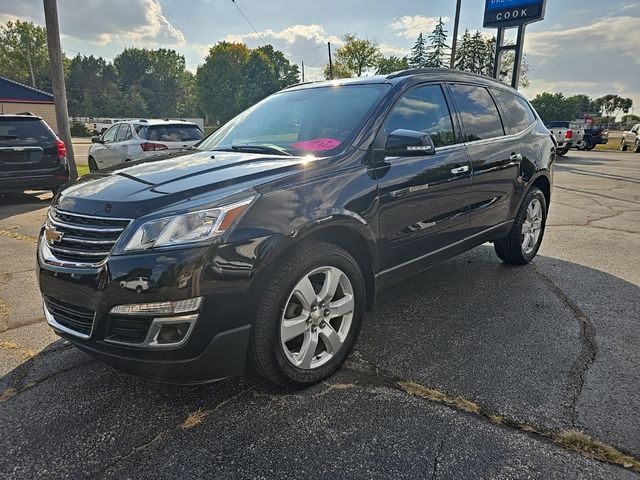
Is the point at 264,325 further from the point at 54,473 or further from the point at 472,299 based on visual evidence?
the point at 472,299

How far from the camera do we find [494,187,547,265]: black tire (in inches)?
178

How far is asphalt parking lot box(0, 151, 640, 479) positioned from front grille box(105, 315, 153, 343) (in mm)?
492

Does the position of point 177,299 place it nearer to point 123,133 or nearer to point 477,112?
point 477,112

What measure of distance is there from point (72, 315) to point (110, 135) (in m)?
10.7

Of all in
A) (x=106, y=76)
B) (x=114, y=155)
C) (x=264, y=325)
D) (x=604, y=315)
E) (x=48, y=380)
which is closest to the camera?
(x=264, y=325)

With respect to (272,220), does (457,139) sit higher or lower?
higher

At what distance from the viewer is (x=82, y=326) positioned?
2.24 m

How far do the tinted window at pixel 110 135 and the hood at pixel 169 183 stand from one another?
9447 millimetres

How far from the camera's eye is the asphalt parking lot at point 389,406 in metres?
2.00

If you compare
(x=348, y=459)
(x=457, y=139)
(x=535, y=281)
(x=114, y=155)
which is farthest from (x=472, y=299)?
(x=114, y=155)

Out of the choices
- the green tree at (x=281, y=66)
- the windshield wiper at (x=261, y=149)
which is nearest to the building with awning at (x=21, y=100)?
the windshield wiper at (x=261, y=149)

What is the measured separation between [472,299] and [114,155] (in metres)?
9.59

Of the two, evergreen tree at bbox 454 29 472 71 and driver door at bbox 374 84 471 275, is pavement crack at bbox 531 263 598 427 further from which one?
evergreen tree at bbox 454 29 472 71

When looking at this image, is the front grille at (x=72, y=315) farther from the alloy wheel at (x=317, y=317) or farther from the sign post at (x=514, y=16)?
the sign post at (x=514, y=16)
